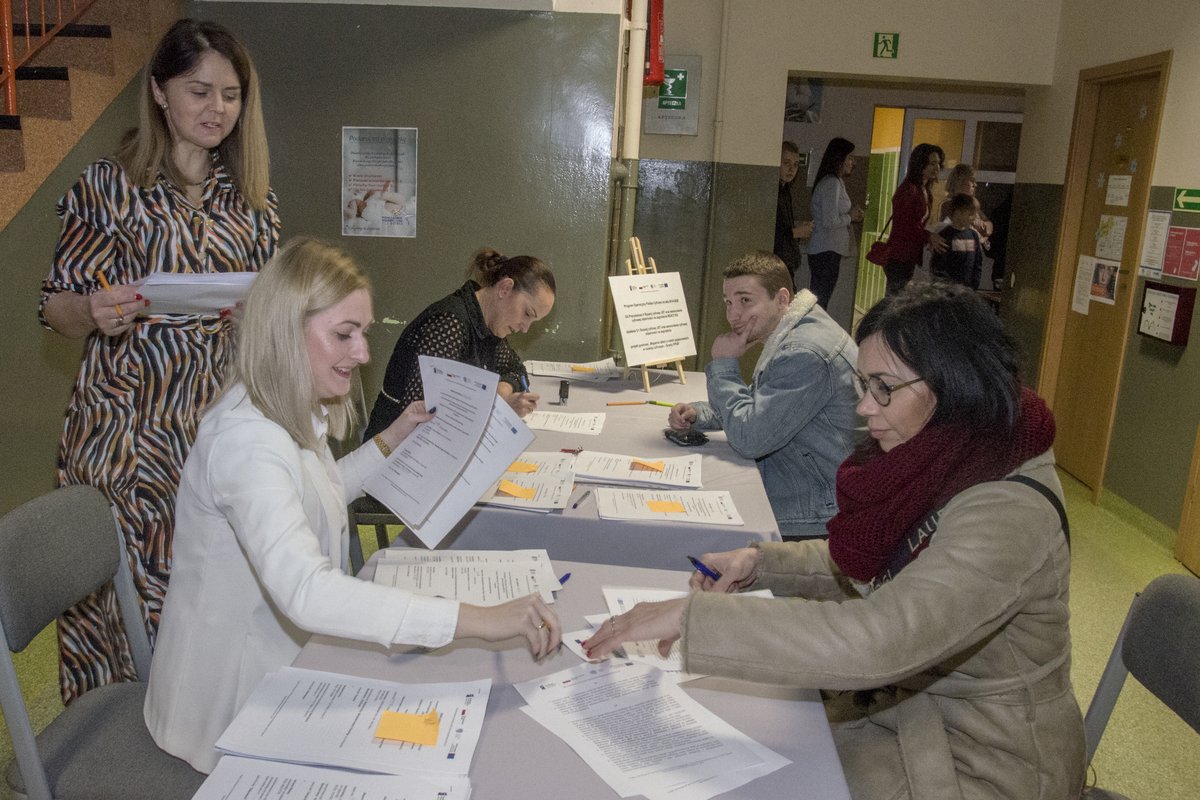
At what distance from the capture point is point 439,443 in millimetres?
1811

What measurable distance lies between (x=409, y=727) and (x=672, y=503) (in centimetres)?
108

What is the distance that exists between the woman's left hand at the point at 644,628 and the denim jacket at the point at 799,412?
1.27 m

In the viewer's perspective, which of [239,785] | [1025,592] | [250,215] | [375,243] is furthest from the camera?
[375,243]

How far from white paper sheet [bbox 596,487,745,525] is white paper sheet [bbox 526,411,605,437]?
1.99 feet

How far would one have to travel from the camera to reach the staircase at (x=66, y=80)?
312 cm

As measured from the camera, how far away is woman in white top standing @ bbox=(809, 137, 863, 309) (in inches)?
302

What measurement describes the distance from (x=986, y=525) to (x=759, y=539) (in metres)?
0.77

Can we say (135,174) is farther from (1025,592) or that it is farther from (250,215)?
(1025,592)

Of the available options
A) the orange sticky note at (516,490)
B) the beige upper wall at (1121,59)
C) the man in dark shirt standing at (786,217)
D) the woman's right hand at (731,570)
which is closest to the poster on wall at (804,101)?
the man in dark shirt standing at (786,217)

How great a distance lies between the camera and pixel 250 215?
2336 mm

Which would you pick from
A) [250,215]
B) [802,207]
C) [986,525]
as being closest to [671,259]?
[802,207]

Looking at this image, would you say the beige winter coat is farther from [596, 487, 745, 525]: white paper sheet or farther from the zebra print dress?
the zebra print dress

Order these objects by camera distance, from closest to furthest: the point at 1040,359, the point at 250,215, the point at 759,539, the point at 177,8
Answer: the point at 759,539, the point at 250,215, the point at 177,8, the point at 1040,359

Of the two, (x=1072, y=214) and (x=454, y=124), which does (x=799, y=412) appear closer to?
(x=454, y=124)
